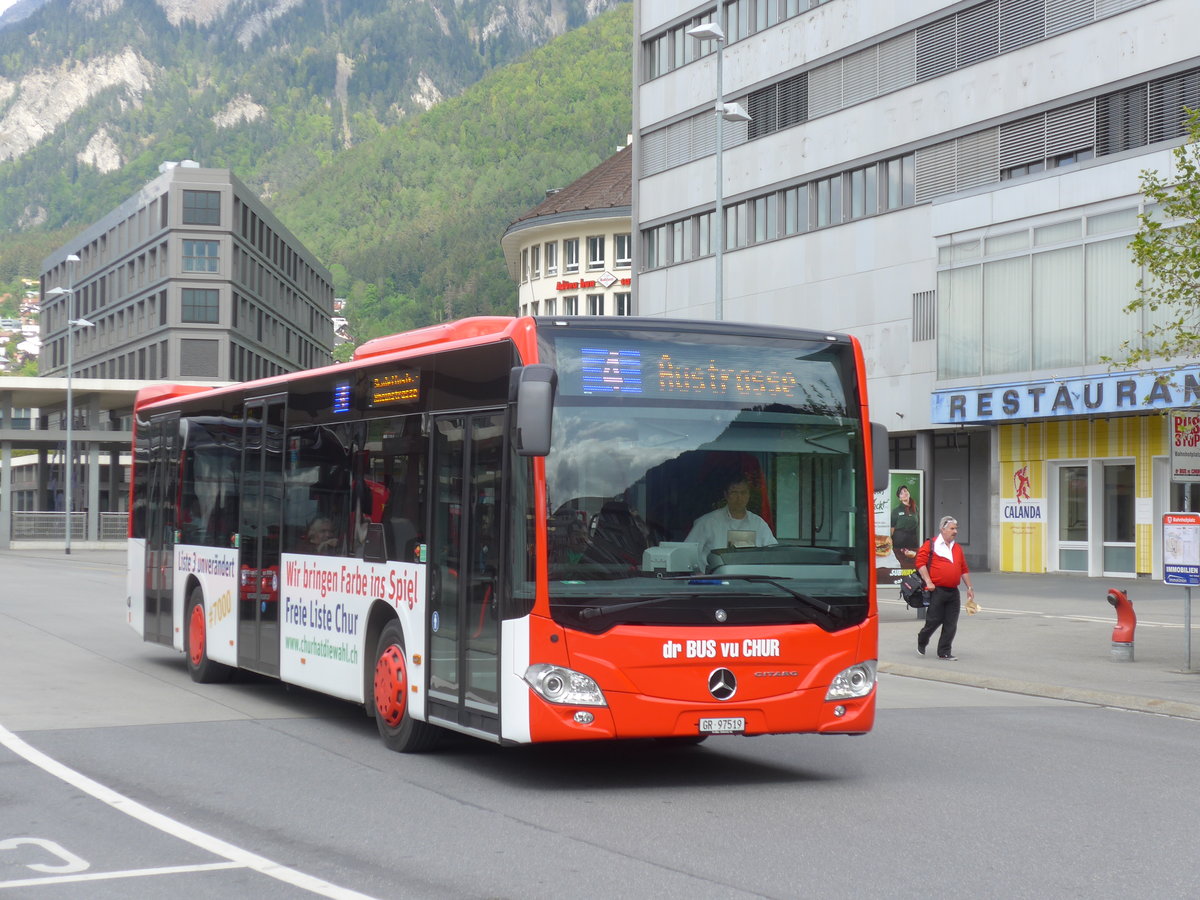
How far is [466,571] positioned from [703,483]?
1563mm

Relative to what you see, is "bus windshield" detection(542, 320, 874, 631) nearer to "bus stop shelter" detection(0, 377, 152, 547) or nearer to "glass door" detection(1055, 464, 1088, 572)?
"glass door" detection(1055, 464, 1088, 572)

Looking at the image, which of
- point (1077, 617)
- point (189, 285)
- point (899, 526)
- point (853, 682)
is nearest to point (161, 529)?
point (853, 682)

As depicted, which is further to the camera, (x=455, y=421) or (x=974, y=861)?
(x=455, y=421)

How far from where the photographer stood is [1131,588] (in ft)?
108

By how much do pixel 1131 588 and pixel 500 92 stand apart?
141 meters

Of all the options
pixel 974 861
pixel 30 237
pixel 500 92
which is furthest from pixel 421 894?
pixel 30 237

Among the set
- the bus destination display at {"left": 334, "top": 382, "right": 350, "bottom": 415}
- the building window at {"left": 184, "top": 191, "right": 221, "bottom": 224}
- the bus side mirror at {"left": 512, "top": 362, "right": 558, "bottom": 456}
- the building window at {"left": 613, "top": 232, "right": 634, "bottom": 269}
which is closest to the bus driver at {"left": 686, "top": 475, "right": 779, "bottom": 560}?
the bus side mirror at {"left": 512, "top": 362, "right": 558, "bottom": 456}

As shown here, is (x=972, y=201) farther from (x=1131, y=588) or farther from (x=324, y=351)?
(x=324, y=351)

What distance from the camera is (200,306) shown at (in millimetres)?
98000

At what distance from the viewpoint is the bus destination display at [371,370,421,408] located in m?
11.0

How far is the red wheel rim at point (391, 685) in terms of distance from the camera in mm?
10820

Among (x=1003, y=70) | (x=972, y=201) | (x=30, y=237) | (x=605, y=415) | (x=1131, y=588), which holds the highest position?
(x=30, y=237)

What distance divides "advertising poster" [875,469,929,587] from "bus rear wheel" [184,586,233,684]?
1156 centimetres

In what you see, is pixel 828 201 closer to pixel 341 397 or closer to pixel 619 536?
pixel 341 397
